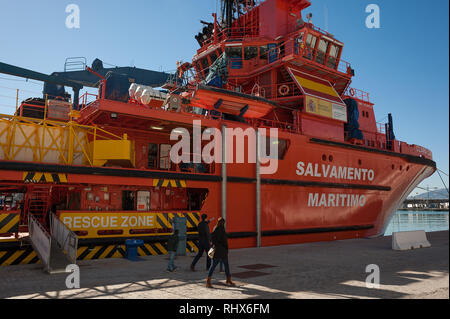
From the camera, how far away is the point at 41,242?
333 inches

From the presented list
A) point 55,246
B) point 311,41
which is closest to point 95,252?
point 55,246

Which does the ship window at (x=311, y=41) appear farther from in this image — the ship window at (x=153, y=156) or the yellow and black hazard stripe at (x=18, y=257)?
the yellow and black hazard stripe at (x=18, y=257)

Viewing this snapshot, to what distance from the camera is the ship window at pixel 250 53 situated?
17297 mm

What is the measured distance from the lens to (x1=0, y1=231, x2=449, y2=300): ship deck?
5.98 metres

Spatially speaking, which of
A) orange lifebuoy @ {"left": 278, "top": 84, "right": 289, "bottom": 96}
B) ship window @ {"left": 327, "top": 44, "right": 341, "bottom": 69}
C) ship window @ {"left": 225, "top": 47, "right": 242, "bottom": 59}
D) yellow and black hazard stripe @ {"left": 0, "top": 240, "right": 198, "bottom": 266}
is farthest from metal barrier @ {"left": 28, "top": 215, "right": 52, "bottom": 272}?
ship window @ {"left": 327, "top": 44, "right": 341, "bottom": 69}

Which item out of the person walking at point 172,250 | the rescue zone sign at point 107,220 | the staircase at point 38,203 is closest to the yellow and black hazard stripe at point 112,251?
the rescue zone sign at point 107,220

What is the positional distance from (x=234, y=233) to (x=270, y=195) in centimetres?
222

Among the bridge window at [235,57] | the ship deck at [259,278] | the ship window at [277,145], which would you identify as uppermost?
the bridge window at [235,57]

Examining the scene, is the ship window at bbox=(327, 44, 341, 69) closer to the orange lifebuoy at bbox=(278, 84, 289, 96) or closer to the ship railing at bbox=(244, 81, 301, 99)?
the ship railing at bbox=(244, 81, 301, 99)

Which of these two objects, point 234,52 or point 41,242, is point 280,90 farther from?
A: point 41,242

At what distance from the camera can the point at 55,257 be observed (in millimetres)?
8539

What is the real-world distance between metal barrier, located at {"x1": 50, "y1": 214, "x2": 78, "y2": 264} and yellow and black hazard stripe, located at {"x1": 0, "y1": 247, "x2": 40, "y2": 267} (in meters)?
0.69

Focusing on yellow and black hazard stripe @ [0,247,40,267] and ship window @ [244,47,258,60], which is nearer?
yellow and black hazard stripe @ [0,247,40,267]
